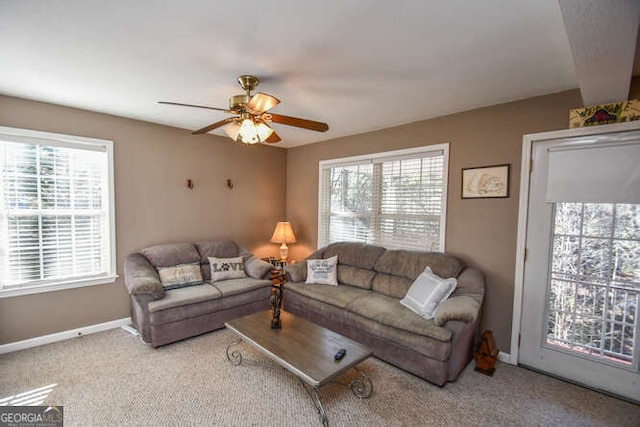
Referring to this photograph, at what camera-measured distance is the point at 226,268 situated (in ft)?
12.5

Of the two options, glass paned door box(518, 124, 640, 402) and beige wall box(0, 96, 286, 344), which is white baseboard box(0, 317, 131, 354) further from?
glass paned door box(518, 124, 640, 402)

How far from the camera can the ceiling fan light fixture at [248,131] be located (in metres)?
2.20

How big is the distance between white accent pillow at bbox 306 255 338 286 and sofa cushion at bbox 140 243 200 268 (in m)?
1.52

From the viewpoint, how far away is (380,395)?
2279 millimetres

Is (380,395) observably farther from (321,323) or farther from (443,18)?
(443,18)

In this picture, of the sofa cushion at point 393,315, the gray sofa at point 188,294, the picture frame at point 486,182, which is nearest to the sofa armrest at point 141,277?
the gray sofa at point 188,294

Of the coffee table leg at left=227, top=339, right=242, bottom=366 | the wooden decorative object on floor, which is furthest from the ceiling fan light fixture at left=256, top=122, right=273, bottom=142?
the wooden decorative object on floor

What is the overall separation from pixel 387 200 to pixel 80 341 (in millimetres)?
3955

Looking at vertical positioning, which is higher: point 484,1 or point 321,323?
point 484,1

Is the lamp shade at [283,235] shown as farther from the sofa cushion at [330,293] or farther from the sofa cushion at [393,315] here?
the sofa cushion at [393,315]

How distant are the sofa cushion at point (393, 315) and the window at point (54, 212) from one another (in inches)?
118

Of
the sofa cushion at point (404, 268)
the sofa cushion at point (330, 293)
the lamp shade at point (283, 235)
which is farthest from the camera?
the lamp shade at point (283, 235)

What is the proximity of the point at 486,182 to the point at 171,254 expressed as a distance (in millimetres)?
3778

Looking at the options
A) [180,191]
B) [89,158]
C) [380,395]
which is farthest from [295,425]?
[89,158]
